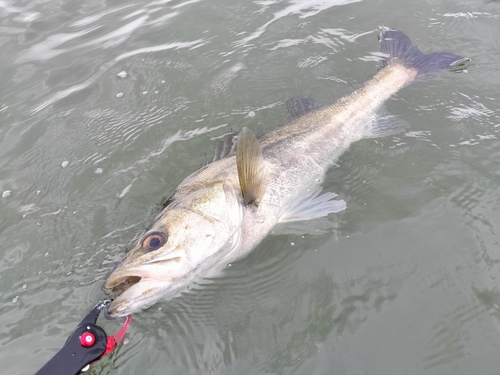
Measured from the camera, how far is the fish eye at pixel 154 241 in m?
3.08

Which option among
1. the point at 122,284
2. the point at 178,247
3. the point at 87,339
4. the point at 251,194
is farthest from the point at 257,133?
the point at 87,339

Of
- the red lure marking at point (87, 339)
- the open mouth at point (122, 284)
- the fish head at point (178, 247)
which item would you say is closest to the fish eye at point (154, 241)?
the fish head at point (178, 247)

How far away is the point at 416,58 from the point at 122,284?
14.3 feet

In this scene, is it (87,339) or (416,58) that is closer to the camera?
(87,339)

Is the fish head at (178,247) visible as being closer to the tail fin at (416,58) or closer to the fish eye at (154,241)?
the fish eye at (154,241)

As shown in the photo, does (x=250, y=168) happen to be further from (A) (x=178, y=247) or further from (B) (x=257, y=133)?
(B) (x=257, y=133)

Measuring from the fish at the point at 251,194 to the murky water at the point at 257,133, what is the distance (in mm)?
198

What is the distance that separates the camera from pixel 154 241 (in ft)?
10.2

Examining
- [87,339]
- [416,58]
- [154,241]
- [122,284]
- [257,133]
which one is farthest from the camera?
[416,58]

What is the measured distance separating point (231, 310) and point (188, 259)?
56cm

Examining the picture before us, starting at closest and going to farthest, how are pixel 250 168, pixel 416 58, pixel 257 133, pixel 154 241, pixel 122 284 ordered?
pixel 122 284, pixel 154 241, pixel 250 168, pixel 257 133, pixel 416 58

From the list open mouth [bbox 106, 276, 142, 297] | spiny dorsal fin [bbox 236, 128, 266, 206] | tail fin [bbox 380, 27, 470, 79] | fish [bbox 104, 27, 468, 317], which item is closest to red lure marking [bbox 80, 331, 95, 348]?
fish [bbox 104, 27, 468, 317]

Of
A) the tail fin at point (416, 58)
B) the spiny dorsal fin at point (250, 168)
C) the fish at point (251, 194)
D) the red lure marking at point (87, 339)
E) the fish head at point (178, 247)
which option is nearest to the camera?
the red lure marking at point (87, 339)

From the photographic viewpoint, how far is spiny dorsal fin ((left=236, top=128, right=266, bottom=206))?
3373 millimetres
